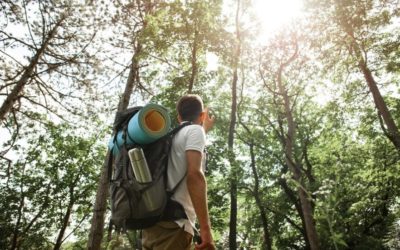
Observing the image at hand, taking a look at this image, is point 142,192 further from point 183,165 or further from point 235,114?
point 235,114

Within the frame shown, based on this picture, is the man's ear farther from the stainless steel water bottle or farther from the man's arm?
the stainless steel water bottle

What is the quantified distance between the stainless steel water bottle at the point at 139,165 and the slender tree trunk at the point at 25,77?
493 inches

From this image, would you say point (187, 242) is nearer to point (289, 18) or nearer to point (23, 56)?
point (23, 56)

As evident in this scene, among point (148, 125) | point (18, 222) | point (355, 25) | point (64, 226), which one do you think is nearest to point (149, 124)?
point (148, 125)

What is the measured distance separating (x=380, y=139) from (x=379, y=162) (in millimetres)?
4501

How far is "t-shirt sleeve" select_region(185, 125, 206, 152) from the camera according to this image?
2.62m

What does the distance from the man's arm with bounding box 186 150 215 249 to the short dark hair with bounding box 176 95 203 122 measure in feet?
1.52

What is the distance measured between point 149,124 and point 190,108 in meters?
0.51

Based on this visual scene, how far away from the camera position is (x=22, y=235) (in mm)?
25250

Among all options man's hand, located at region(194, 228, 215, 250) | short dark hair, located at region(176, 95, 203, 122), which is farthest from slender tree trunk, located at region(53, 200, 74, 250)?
man's hand, located at region(194, 228, 215, 250)

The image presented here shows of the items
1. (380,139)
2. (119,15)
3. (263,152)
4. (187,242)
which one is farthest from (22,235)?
(187,242)

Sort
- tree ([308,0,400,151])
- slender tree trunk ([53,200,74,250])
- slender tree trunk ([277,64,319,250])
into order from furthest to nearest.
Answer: slender tree trunk ([53,200,74,250])
slender tree trunk ([277,64,319,250])
tree ([308,0,400,151])

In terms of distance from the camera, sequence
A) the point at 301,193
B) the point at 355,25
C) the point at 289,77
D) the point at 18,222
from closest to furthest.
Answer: the point at 355,25, the point at 301,193, the point at 289,77, the point at 18,222

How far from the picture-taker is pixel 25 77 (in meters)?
13.4
